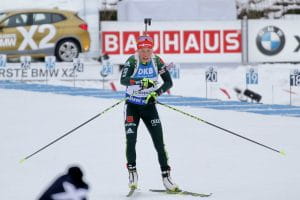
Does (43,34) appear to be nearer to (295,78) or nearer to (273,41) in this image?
(273,41)

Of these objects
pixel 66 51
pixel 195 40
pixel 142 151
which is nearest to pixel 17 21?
pixel 66 51

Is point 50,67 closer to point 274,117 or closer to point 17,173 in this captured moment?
point 274,117

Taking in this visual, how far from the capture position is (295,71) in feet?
56.8

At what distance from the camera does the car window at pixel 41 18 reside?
19531mm

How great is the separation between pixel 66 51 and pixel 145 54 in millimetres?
11873

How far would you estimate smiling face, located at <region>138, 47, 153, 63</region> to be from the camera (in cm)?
799

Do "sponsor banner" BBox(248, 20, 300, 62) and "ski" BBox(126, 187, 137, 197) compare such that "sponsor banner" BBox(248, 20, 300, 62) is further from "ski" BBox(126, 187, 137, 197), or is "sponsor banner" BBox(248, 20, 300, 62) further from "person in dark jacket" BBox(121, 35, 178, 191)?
"ski" BBox(126, 187, 137, 197)

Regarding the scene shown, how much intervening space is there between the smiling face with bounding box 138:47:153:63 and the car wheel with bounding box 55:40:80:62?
1180 centimetres

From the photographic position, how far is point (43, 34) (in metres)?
19.5

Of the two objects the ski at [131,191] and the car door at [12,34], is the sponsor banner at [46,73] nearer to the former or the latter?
Result: the car door at [12,34]

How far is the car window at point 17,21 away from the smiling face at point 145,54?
11793mm

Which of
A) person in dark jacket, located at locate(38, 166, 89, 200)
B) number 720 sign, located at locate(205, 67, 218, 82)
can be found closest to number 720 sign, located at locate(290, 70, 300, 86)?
number 720 sign, located at locate(205, 67, 218, 82)

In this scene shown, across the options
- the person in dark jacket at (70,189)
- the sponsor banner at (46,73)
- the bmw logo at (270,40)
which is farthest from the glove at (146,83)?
the bmw logo at (270,40)

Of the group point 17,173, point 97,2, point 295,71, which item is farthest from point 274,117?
point 97,2
